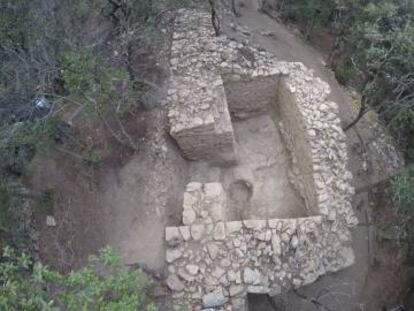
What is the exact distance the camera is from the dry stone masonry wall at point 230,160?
7809mm

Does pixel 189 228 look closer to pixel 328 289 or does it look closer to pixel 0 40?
pixel 328 289

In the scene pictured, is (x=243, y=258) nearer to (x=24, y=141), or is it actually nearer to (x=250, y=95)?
(x=24, y=141)

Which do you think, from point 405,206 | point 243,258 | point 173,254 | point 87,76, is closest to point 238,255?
point 243,258

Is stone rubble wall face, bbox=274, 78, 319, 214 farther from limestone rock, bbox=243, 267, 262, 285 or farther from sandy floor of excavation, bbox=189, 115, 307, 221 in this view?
limestone rock, bbox=243, 267, 262, 285

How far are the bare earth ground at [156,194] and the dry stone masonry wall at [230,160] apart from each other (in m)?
0.52

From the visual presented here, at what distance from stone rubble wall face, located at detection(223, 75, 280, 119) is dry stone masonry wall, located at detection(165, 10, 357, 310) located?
0.09ft

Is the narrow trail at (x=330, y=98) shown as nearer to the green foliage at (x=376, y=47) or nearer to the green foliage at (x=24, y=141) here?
the green foliage at (x=376, y=47)

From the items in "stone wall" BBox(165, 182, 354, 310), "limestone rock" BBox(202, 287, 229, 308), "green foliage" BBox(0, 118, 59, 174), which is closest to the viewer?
"green foliage" BBox(0, 118, 59, 174)

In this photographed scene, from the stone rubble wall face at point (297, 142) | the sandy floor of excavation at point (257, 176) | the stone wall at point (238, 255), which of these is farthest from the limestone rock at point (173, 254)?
the stone rubble wall face at point (297, 142)

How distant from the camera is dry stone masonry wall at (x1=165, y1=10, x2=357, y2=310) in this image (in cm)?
781

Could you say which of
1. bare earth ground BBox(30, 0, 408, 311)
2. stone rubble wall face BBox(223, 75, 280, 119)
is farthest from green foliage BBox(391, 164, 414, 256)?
stone rubble wall face BBox(223, 75, 280, 119)

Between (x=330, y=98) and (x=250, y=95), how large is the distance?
90.5 inches

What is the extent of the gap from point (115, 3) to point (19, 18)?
1866 mm

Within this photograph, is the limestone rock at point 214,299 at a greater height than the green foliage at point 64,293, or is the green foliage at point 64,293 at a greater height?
the green foliage at point 64,293
